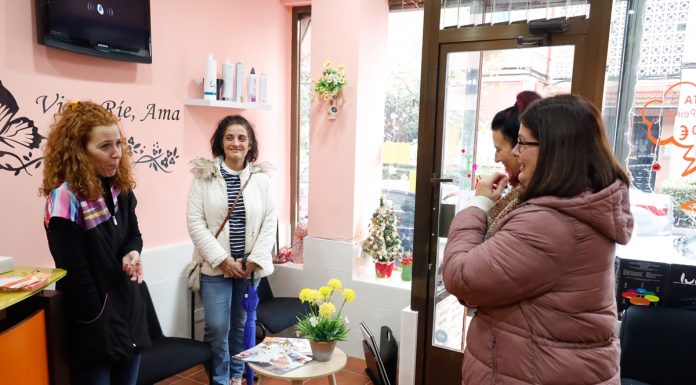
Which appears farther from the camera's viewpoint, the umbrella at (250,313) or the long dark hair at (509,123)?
the umbrella at (250,313)

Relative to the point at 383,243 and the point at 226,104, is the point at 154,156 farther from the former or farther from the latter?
the point at 383,243

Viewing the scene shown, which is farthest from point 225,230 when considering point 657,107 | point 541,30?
point 657,107

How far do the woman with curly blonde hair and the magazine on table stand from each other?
0.51 m

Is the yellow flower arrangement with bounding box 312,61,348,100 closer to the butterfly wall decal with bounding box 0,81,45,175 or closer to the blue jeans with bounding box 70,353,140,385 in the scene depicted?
the butterfly wall decal with bounding box 0,81,45,175

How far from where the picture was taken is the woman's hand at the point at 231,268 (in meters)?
2.58

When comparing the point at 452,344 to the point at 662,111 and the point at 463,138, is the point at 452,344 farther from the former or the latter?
the point at 662,111

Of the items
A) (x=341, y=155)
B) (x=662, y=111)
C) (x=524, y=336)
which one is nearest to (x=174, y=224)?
(x=341, y=155)

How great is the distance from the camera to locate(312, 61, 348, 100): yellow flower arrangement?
3.18 m

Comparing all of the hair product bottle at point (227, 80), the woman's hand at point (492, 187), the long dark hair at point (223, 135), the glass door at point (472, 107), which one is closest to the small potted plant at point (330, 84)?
the hair product bottle at point (227, 80)

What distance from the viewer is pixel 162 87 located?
2.94 meters

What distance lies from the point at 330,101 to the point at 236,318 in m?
1.50

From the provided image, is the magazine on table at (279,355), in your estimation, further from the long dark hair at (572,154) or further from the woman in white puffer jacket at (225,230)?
the long dark hair at (572,154)

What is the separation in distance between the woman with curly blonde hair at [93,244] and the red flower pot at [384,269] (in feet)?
5.76

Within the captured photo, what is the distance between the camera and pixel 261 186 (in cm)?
276
